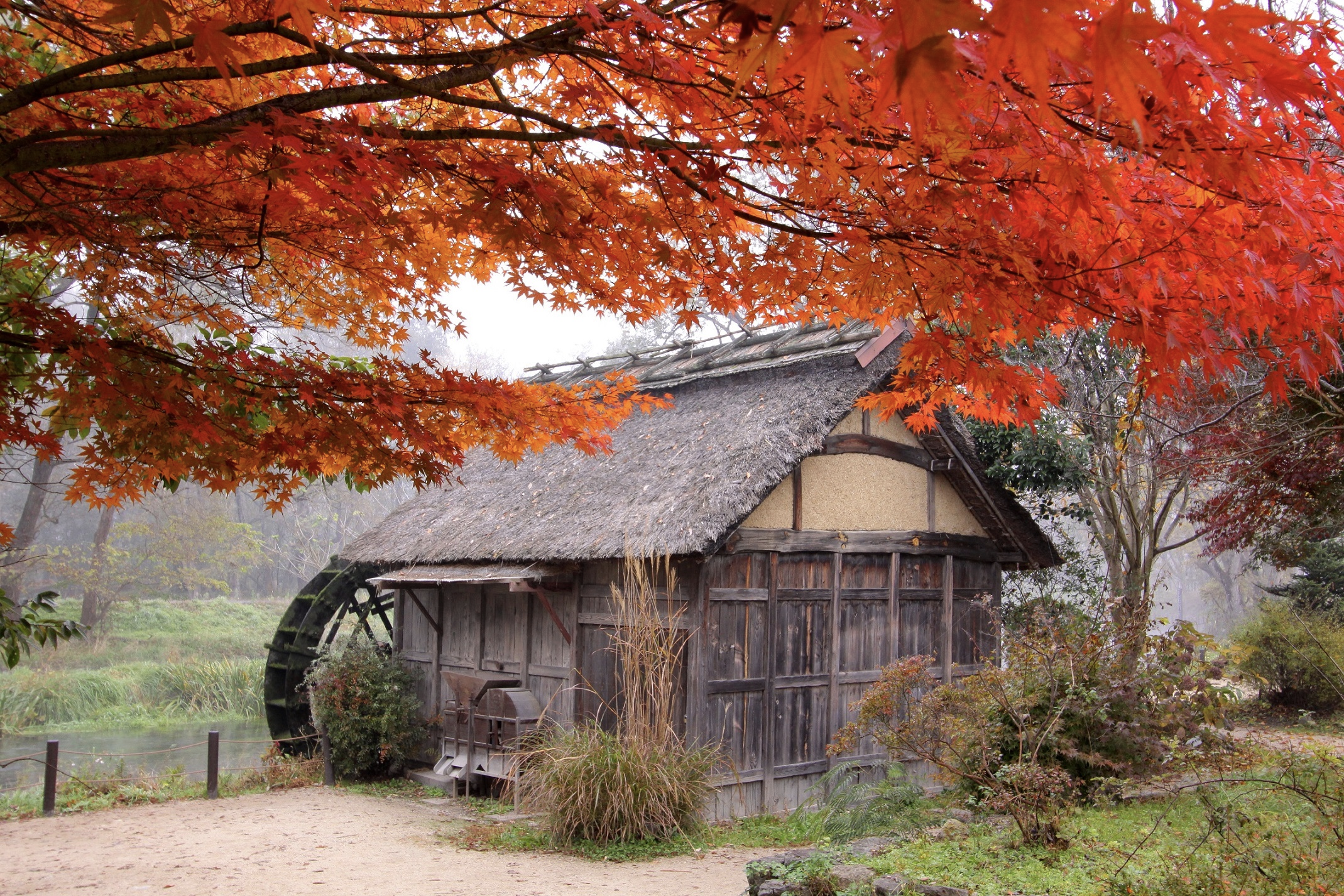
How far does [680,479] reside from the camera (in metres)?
8.33

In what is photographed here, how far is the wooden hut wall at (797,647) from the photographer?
25.6 feet

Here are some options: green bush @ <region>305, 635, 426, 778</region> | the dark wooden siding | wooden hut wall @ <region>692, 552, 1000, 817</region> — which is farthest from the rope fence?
wooden hut wall @ <region>692, 552, 1000, 817</region>

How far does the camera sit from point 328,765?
1025 centimetres

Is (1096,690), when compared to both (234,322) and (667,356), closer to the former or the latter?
(234,322)

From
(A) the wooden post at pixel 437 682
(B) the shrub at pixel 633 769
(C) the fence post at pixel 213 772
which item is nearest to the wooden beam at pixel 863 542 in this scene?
(B) the shrub at pixel 633 769

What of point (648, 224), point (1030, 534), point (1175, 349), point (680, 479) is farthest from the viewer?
point (1030, 534)

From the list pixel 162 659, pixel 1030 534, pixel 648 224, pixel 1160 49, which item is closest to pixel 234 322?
pixel 648 224

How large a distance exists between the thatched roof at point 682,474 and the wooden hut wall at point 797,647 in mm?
730

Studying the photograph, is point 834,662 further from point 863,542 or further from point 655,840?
point 655,840

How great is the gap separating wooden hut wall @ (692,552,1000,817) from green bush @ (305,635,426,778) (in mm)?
4323

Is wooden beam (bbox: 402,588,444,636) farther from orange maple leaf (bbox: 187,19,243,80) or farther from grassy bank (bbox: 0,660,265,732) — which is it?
orange maple leaf (bbox: 187,19,243,80)

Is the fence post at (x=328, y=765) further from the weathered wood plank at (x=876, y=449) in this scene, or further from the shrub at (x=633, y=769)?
the weathered wood plank at (x=876, y=449)

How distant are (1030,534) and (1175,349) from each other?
754 centimetres

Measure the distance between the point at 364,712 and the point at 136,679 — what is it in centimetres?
1076
